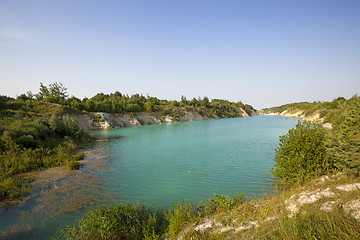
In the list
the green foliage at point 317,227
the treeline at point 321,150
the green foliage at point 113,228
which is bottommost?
the green foliage at point 113,228

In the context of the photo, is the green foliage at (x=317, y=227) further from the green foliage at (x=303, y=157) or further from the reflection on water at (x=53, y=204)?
the reflection on water at (x=53, y=204)

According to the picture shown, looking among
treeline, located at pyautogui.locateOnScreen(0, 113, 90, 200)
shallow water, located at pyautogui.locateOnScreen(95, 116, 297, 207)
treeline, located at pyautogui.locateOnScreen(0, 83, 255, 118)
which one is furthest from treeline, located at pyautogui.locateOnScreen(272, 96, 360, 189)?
treeline, located at pyautogui.locateOnScreen(0, 83, 255, 118)

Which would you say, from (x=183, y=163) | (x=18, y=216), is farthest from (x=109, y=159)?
(x=18, y=216)

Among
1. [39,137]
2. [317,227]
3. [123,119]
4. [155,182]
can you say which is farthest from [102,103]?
[317,227]

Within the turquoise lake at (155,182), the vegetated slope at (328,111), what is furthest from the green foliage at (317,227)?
the vegetated slope at (328,111)

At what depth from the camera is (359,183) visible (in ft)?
19.0

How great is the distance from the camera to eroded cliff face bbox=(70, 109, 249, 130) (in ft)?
171

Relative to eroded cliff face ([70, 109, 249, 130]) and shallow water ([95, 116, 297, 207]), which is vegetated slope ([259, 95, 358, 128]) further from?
eroded cliff face ([70, 109, 249, 130])

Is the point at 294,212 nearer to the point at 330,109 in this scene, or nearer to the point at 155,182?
the point at 155,182

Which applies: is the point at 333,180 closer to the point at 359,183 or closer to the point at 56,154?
the point at 359,183

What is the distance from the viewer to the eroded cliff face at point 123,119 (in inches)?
2046

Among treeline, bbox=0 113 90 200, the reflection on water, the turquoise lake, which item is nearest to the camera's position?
the reflection on water

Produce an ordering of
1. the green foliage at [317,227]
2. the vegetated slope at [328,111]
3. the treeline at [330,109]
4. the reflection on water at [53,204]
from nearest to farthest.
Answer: the green foliage at [317,227], the reflection on water at [53,204], the vegetated slope at [328,111], the treeline at [330,109]

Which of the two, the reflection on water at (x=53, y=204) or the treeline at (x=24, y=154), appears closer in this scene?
the reflection on water at (x=53, y=204)
